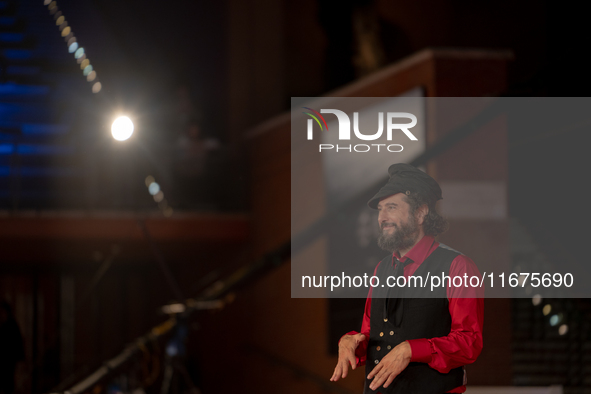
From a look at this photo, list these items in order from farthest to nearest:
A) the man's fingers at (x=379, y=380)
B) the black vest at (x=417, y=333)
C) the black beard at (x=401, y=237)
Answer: the black beard at (x=401, y=237)
the black vest at (x=417, y=333)
the man's fingers at (x=379, y=380)

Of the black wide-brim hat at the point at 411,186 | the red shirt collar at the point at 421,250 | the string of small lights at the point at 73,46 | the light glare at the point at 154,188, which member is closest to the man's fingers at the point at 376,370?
the red shirt collar at the point at 421,250

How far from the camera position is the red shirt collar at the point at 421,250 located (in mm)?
1723

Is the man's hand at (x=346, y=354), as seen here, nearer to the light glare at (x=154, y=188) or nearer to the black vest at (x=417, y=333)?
the black vest at (x=417, y=333)

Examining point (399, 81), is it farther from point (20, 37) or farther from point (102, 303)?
point (102, 303)

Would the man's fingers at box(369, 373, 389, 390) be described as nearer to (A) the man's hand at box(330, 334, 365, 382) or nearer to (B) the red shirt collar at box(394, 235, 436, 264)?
(A) the man's hand at box(330, 334, 365, 382)

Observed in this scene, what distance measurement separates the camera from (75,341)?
925cm

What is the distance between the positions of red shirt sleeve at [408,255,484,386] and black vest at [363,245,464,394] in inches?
1.1

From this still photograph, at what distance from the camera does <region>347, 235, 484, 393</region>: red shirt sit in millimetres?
1549

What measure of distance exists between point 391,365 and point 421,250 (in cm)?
37

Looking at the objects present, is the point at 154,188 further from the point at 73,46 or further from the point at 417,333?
the point at 417,333

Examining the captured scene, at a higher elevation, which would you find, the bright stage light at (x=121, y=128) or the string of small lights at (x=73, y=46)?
the string of small lights at (x=73, y=46)

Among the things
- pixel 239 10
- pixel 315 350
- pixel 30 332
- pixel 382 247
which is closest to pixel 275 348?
pixel 315 350

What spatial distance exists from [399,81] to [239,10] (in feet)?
14.0

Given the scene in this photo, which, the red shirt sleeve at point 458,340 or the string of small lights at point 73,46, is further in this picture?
the string of small lights at point 73,46
